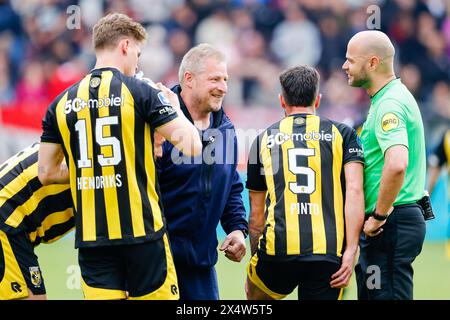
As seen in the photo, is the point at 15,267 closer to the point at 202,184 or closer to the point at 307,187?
the point at 202,184

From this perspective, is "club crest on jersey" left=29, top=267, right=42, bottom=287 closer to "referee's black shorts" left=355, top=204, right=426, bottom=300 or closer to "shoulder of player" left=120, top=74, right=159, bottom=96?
"shoulder of player" left=120, top=74, right=159, bottom=96

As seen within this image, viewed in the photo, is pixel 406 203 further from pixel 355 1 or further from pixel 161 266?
pixel 355 1

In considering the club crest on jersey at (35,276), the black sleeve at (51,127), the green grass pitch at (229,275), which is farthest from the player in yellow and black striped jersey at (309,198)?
the green grass pitch at (229,275)

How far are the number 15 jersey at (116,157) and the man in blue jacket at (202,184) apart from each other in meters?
0.59

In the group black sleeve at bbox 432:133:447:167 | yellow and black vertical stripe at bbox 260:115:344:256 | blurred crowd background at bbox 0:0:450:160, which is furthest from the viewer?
blurred crowd background at bbox 0:0:450:160

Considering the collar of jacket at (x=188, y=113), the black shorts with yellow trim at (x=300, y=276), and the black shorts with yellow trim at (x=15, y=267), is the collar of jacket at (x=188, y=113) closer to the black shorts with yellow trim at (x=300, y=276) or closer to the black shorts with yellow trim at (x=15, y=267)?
the black shorts with yellow trim at (x=300, y=276)

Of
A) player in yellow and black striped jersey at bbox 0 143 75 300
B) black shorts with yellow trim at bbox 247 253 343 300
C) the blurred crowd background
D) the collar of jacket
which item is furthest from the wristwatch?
the blurred crowd background

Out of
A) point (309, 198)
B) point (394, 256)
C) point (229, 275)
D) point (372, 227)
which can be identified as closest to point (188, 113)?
point (309, 198)

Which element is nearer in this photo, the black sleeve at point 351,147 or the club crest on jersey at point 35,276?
the black sleeve at point 351,147

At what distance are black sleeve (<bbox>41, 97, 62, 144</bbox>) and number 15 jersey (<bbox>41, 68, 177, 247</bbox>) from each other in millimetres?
111

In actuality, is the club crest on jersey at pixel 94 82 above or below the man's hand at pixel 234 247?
above

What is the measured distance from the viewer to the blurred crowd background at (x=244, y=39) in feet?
44.8

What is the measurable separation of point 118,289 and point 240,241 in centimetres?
106

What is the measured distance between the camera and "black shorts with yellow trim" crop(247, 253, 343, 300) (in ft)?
17.5
